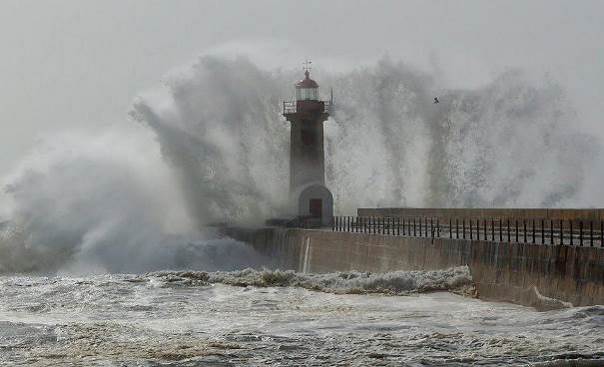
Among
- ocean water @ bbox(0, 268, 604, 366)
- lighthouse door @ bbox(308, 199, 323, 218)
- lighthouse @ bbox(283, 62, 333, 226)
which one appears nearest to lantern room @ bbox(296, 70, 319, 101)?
lighthouse @ bbox(283, 62, 333, 226)

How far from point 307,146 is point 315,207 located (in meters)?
1.95

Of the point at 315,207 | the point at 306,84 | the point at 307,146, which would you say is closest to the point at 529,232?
the point at 315,207

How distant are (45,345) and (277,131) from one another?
24.3 metres

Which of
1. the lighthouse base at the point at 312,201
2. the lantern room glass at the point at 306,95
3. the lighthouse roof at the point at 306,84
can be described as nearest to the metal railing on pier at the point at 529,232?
the lighthouse base at the point at 312,201

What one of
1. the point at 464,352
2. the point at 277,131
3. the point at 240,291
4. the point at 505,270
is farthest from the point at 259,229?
the point at 464,352

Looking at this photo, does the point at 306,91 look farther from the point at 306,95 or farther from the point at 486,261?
the point at 486,261

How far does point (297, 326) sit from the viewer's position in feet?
Result: 51.0

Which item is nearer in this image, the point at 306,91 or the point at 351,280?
the point at 351,280

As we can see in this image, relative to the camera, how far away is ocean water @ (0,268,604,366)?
41.8ft

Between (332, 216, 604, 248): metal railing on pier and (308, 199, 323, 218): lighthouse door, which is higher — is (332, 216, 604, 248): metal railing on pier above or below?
below

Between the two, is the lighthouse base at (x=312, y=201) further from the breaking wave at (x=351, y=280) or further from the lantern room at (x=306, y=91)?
the breaking wave at (x=351, y=280)

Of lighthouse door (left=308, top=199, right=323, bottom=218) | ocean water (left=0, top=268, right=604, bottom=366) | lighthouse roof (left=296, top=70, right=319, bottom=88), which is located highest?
lighthouse roof (left=296, top=70, right=319, bottom=88)

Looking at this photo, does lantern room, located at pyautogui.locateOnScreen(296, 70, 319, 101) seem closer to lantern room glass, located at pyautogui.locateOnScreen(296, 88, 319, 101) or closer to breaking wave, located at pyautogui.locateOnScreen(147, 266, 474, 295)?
lantern room glass, located at pyautogui.locateOnScreen(296, 88, 319, 101)

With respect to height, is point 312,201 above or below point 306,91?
below
